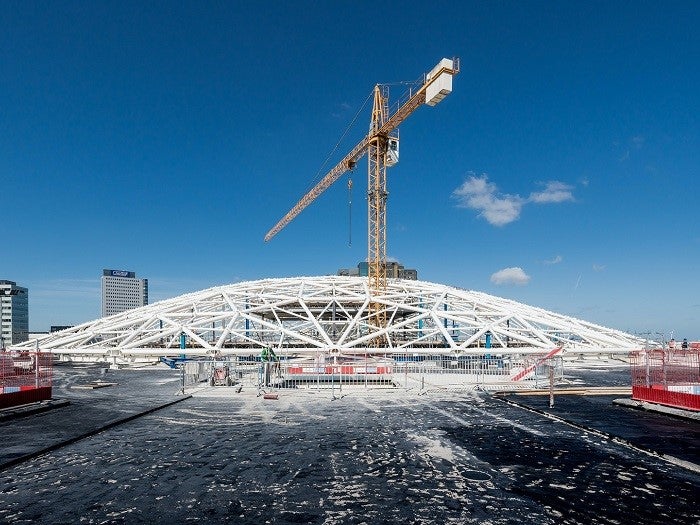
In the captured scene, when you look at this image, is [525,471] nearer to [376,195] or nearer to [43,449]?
[43,449]

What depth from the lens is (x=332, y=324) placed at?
3791 centimetres

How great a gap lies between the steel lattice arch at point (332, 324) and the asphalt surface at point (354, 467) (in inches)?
567

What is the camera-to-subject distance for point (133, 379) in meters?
26.0

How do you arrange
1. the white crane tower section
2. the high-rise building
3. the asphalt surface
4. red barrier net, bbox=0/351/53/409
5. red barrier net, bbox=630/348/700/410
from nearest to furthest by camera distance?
the asphalt surface, red barrier net, bbox=630/348/700/410, red barrier net, bbox=0/351/53/409, the white crane tower section, the high-rise building

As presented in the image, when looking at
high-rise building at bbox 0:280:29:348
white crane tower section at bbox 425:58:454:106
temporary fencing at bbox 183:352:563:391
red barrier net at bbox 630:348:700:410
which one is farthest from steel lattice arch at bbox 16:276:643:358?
high-rise building at bbox 0:280:29:348

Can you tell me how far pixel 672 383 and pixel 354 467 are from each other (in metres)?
13.2

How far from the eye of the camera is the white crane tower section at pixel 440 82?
3912 cm

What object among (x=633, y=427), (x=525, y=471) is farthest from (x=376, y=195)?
(x=525, y=471)

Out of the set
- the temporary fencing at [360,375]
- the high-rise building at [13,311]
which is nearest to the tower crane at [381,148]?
the temporary fencing at [360,375]

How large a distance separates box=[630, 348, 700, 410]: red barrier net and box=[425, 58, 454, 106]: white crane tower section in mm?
30213

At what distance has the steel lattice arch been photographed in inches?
1180

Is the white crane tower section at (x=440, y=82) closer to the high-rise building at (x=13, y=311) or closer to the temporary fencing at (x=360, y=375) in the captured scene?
the temporary fencing at (x=360, y=375)

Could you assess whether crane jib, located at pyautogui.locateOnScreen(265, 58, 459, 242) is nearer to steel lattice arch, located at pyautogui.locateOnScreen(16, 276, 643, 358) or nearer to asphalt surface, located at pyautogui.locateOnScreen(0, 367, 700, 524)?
steel lattice arch, located at pyautogui.locateOnScreen(16, 276, 643, 358)

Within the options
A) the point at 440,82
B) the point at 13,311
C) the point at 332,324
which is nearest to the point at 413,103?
the point at 440,82
